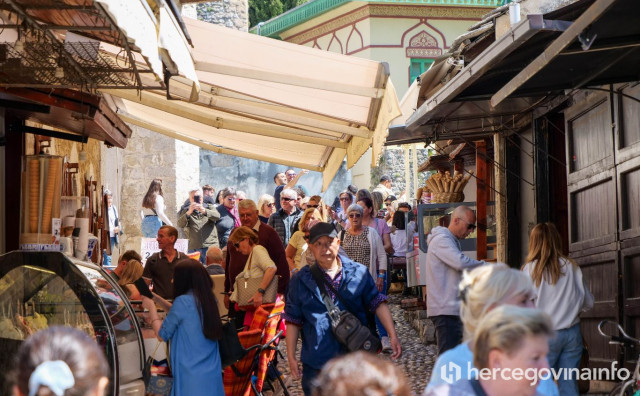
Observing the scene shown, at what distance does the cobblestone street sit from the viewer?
10586 millimetres

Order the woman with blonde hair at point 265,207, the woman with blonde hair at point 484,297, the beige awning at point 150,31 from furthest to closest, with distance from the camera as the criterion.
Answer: the woman with blonde hair at point 265,207
the beige awning at point 150,31
the woman with blonde hair at point 484,297

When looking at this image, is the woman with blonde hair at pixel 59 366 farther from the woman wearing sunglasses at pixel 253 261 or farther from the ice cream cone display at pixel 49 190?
the woman wearing sunglasses at pixel 253 261

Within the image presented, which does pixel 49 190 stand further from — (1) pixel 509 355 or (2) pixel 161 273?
(1) pixel 509 355

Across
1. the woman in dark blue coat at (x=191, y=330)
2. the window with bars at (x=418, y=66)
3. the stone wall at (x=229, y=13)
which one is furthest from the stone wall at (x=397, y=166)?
the woman in dark blue coat at (x=191, y=330)

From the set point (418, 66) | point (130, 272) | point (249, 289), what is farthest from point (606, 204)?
point (418, 66)

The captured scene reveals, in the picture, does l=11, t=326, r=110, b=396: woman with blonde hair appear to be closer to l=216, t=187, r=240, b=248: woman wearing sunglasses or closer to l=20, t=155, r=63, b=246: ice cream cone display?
l=20, t=155, r=63, b=246: ice cream cone display

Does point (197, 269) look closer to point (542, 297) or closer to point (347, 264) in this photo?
point (347, 264)

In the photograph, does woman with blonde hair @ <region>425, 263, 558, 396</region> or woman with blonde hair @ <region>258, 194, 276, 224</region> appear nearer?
woman with blonde hair @ <region>425, 263, 558, 396</region>

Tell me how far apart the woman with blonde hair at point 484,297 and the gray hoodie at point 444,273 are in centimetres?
428

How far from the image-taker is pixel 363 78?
9.69 m

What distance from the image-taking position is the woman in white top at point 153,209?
17297 millimetres

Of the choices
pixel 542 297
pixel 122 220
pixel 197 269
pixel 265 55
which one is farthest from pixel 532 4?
pixel 122 220

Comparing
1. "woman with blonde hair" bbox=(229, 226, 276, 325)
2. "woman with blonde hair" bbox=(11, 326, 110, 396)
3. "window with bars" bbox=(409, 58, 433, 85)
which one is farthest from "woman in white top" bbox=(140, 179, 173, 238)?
"window with bars" bbox=(409, 58, 433, 85)

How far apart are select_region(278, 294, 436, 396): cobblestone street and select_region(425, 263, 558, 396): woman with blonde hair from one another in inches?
218
